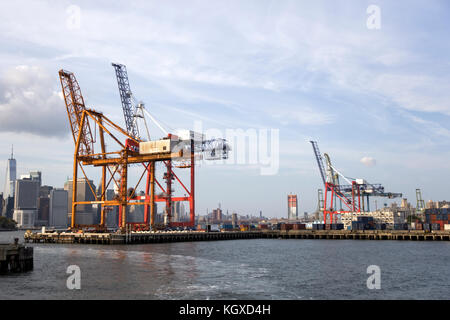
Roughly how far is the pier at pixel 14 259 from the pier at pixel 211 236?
1477 inches

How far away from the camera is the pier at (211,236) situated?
7925cm

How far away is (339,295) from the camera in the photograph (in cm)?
2977

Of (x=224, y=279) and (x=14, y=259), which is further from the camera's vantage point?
(x=14, y=259)

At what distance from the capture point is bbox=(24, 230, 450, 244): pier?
7925 centimetres

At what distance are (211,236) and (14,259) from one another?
6550 centimetres

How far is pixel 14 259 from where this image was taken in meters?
38.2

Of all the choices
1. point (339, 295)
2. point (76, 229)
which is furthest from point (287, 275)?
point (76, 229)
